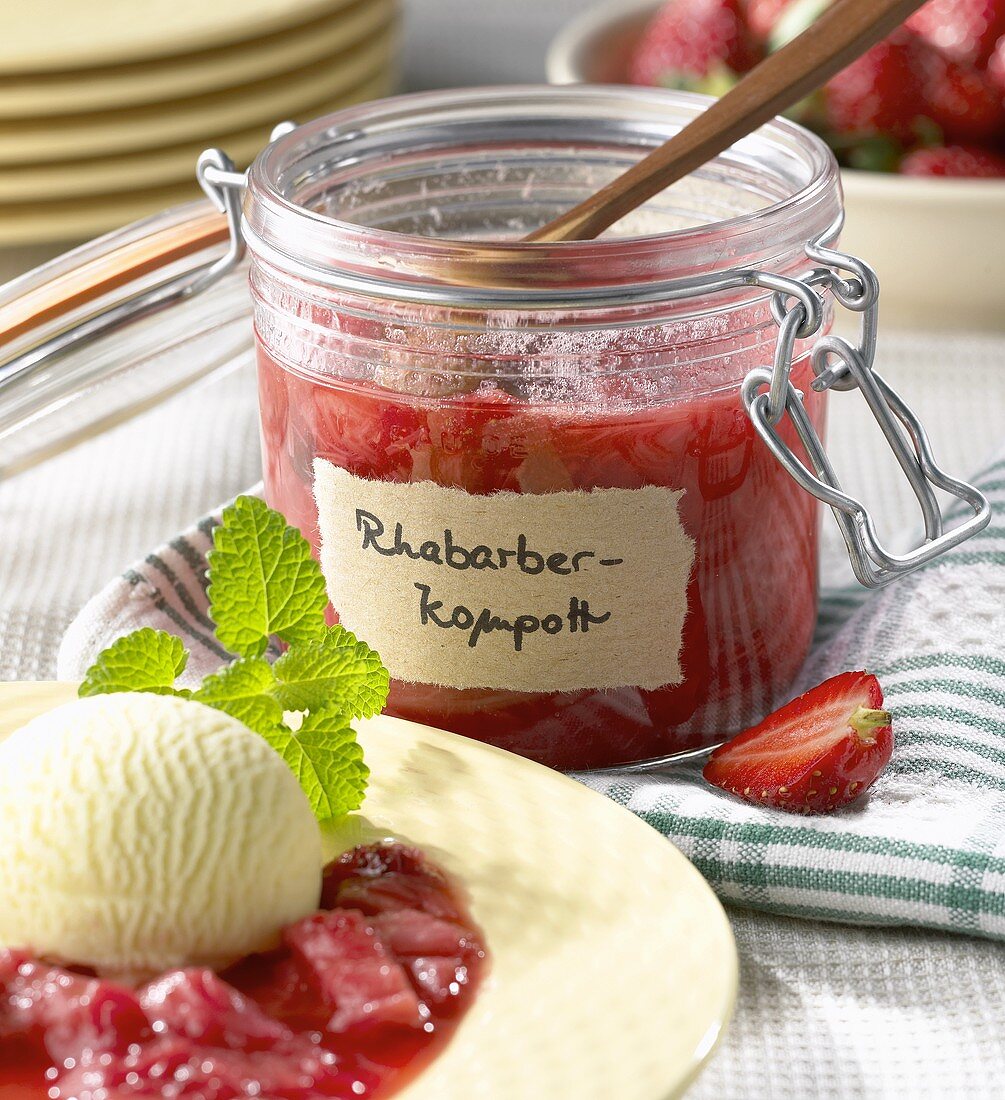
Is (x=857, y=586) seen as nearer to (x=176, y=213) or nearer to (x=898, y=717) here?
(x=898, y=717)

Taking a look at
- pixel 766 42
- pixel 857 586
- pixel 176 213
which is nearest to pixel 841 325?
pixel 766 42

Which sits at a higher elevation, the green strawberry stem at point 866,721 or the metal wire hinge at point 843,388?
the metal wire hinge at point 843,388

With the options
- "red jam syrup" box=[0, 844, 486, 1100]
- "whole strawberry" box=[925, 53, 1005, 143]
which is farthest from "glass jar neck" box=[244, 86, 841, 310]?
"whole strawberry" box=[925, 53, 1005, 143]

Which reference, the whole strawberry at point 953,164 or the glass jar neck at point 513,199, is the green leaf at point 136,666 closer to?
the glass jar neck at point 513,199

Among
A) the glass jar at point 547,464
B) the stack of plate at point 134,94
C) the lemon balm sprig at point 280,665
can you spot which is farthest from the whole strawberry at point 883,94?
the lemon balm sprig at point 280,665

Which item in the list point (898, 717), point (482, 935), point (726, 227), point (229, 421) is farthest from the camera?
point (229, 421)

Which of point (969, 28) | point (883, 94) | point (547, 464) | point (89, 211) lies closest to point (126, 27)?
point (89, 211)
